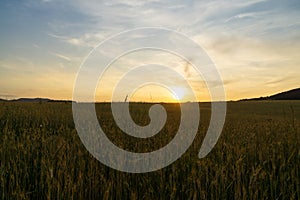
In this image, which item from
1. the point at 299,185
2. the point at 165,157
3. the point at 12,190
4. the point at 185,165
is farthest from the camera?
the point at 165,157

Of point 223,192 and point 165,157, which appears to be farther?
point 165,157

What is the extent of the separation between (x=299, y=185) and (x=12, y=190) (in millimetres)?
2756

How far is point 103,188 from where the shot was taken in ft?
9.12

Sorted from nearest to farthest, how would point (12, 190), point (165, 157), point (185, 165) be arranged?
1. point (12, 190)
2. point (185, 165)
3. point (165, 157)

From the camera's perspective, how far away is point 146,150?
417 cm

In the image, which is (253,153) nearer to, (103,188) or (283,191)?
(283,191)

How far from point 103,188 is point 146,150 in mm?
1449

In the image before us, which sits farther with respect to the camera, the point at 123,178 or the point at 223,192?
the point at 123,178

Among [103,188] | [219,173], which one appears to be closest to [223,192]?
[219,173]

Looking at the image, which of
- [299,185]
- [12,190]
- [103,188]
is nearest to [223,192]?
[299,185]

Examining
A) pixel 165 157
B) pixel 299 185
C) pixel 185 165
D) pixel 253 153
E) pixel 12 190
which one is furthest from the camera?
pixel 253 153

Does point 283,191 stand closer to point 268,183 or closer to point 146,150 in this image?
point 268,183

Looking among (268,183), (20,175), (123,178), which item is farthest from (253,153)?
(20,175)

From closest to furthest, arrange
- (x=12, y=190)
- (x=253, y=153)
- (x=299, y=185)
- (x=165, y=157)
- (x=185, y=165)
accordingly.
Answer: (x=12, y=190), (x=299, y=185), (x=185, y=165), (x=165, y=157), (x=253, y=153)
